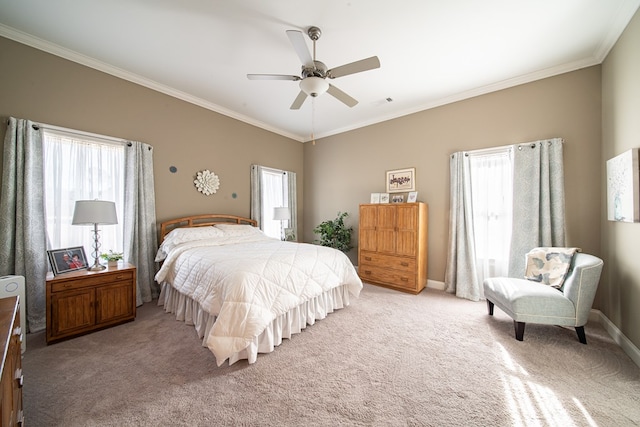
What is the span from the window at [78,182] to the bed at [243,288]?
0.72 meters

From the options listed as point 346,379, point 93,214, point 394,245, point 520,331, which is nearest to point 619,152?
point 520,331

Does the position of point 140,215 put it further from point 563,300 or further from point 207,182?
point 563,300

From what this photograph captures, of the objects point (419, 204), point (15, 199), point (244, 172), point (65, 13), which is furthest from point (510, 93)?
point (15, 199)

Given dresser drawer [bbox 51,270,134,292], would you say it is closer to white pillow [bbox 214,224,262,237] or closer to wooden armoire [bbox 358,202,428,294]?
white pillow [bbox 214,224,262,237]

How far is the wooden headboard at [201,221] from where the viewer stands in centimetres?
352

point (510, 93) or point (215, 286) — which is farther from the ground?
point (510, 93)

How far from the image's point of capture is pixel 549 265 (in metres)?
2.66

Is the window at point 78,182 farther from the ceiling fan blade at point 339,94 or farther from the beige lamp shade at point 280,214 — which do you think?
the ceiling fan blade at point 339,94

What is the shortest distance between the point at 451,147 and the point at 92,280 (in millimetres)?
5088

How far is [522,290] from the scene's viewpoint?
7.91ft

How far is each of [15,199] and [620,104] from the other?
20.7 feet

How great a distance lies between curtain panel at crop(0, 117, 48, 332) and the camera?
2385mm

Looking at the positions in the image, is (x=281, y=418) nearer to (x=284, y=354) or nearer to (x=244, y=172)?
(x=284, y=354)

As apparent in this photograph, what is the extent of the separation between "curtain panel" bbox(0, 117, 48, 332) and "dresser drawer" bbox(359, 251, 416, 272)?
426cm
